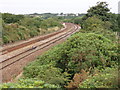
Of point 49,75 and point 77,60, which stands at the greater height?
point 77,60

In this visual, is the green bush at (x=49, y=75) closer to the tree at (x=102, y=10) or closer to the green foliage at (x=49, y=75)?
the green foliage at (x=49, y=75)

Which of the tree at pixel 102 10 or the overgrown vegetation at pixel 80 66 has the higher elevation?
the tree at pixel 102 10

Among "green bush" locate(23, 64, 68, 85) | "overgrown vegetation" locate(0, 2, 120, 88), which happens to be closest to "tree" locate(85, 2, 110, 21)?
"overgrown vegetation" locate(0, 2, 120, 88)

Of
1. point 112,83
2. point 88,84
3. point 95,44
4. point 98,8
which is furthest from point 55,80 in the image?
point 98,8

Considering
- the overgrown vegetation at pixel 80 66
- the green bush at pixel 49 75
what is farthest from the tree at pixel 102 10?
the green bush at pixel 49 75

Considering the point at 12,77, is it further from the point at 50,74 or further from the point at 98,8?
the point at 98,8

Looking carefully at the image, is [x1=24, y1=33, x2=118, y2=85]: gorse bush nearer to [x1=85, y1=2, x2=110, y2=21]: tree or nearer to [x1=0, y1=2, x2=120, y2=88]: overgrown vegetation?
[x1=0, y1=2, x2=120, y2=88]: overgrown vegetation

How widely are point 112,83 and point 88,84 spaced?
0.77 m

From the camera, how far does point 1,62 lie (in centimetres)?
1248

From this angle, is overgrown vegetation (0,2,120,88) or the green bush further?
the green bush

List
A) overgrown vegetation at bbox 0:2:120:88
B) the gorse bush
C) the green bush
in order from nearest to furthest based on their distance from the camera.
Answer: overgrown vegetation at bbox 0:2:120:88 < the green bush < the gorse bush

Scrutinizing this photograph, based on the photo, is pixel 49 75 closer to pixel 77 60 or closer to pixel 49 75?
pixel 49 75

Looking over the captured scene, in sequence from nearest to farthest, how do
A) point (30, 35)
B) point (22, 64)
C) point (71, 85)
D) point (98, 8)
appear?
point (71, 85) < point (22, 64) < point (30, 35) < point (98, 8)

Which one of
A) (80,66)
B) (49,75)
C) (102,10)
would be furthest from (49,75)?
(102,10)
